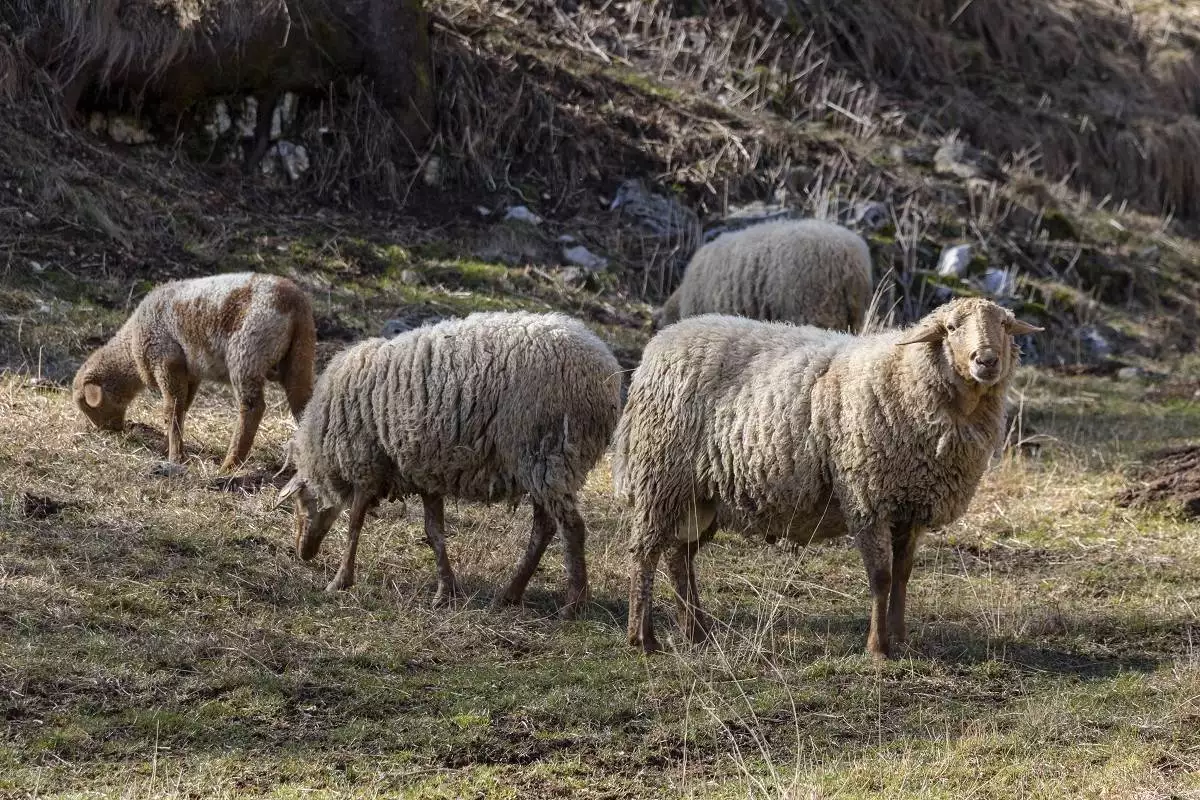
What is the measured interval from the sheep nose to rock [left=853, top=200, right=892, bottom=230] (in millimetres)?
9350

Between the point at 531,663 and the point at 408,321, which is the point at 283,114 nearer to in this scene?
the point at 408,321

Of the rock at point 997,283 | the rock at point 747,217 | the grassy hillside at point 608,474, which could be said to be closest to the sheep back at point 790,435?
the grassy hillside at point 608,474

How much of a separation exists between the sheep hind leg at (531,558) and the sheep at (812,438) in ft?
1.64

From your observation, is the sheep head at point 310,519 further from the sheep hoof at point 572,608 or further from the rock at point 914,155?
the rock at point 914,155

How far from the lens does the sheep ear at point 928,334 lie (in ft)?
21.5

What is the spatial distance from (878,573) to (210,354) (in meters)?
4.93

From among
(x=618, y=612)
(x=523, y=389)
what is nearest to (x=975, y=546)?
(x=618, y=612)

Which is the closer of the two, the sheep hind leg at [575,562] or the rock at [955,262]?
the sheep hind leg at [575,562]

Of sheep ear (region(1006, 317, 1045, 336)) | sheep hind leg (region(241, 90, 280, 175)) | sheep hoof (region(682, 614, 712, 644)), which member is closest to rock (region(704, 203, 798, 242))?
sheep hind leg (region(241, 90, 280, 175))

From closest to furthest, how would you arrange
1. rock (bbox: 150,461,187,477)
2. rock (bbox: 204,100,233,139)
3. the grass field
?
the grass field < rock (bbox: 150,461,187,477) < rock (bbox: 204,100,233,139)

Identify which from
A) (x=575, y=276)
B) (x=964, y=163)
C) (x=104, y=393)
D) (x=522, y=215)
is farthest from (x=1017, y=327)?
(x=964, y=163)

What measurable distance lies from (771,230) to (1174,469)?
11.9 feet

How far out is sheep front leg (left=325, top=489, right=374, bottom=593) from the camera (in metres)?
7.65

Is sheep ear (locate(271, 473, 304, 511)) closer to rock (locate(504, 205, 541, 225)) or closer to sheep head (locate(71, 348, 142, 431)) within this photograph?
sheep head (locate(71, 348, 142, 431))
